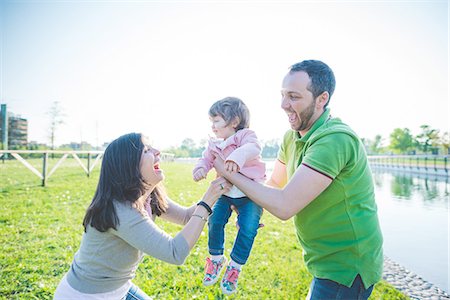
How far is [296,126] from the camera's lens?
7.45 ft

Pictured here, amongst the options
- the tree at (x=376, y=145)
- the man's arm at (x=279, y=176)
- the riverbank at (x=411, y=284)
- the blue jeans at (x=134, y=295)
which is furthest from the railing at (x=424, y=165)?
the blue jeans at (x=134, y=295)

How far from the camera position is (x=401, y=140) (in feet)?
240

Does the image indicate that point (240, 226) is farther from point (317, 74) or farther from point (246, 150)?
point (317, 74)

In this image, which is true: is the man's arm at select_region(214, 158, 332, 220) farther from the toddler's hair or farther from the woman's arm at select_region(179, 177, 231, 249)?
the toddler's hair

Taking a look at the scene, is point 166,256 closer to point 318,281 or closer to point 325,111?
point 318,281

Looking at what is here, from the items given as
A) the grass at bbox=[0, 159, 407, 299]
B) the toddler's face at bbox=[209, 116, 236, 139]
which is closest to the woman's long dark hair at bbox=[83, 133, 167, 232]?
the toddler's face at bbox=[209, 116, 236, 139]

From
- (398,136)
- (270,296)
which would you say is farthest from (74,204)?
(398,136)

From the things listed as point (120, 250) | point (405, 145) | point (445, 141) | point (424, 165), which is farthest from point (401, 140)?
point (120, 250)

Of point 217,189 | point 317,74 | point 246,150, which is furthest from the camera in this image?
point 217,189

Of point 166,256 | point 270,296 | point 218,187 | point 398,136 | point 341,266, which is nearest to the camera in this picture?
point 341,266

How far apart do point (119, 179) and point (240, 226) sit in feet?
3.50

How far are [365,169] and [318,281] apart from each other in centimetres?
84

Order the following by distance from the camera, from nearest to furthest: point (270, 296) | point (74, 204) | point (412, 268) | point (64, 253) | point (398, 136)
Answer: point (270, 296) < point (64, 253) < point (412, 268) < point (74, 204) < point (398, 136)

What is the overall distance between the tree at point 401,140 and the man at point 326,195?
81.9m
